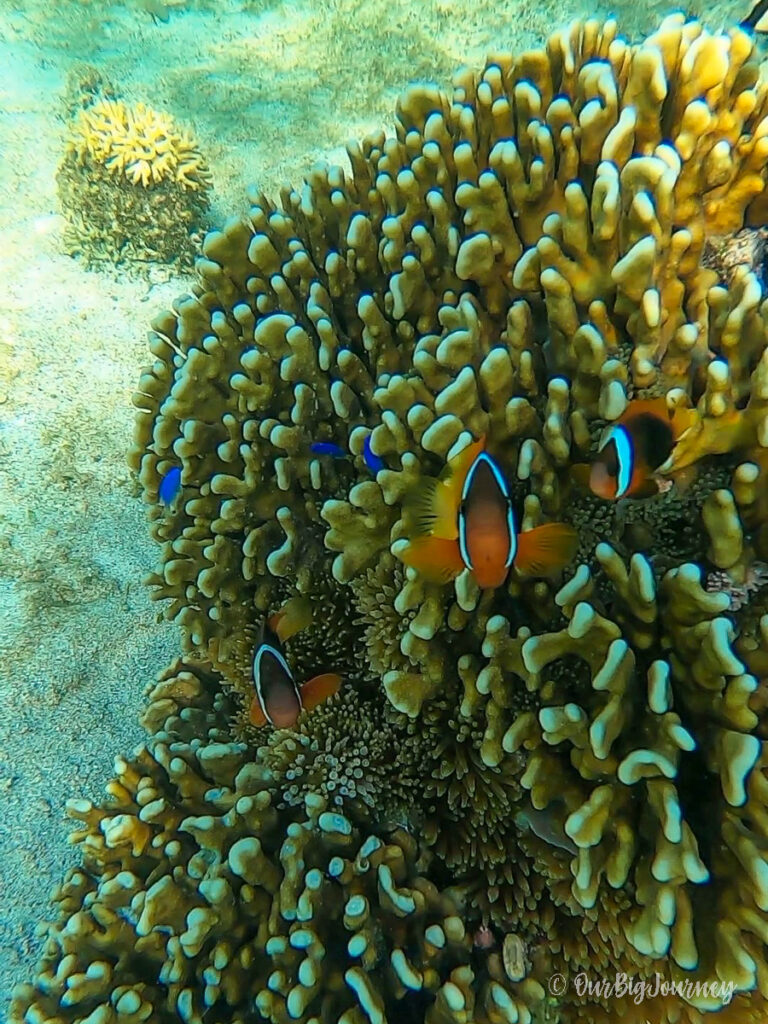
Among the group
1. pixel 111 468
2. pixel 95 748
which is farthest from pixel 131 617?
pixel 111 468

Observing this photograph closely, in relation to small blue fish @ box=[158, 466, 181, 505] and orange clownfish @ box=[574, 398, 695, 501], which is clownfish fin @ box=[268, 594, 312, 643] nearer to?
small blue fish @ box=[158, 466, 181, 505]

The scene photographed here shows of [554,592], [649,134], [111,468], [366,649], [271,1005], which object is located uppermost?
[649,134]

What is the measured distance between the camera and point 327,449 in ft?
8.94

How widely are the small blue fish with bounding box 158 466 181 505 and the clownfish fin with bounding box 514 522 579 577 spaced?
1.77 m

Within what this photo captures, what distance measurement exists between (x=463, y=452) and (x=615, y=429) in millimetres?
513

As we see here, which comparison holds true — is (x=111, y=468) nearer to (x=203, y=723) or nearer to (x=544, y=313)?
(x=203, y=723)

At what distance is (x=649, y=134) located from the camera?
2.39m

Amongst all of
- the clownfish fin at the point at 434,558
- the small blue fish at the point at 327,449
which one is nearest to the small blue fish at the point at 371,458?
the small blue fish at the point at 327,449

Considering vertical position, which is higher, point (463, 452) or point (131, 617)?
point (463, 452)

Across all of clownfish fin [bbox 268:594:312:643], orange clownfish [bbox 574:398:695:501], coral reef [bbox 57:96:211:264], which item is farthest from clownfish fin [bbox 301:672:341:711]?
coral reef [bbox 57:96:211:264]

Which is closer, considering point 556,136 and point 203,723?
point 556,136

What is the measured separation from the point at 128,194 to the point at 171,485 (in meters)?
4.68

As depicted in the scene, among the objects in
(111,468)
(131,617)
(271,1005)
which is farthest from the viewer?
(111,468)

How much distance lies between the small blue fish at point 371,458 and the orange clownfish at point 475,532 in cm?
27
